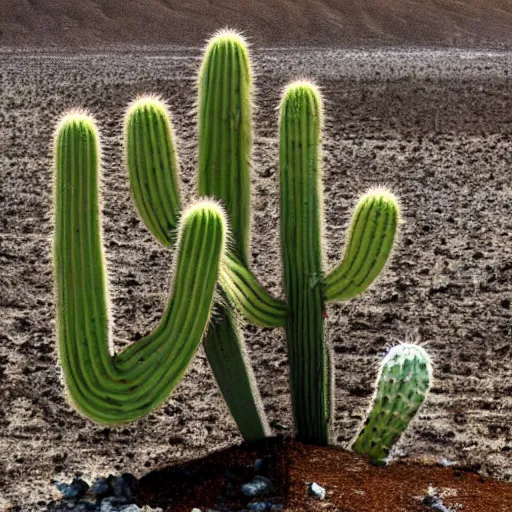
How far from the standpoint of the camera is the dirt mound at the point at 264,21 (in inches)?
623

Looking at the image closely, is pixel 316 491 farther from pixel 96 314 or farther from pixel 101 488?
pixel 96 314

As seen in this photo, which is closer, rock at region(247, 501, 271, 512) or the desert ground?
rock at region(247, 501, 271, 512)

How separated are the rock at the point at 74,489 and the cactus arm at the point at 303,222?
1046mm

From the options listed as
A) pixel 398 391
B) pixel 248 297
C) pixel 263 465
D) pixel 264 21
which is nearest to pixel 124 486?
pixel 263 465

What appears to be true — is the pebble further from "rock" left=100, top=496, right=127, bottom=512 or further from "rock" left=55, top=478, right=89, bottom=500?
"rock" left=55, top=478, right=89, bottom=500

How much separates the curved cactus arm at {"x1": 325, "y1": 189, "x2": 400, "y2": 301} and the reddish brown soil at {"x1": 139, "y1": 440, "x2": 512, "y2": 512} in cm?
73

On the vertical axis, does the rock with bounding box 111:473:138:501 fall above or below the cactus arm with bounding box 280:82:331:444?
below

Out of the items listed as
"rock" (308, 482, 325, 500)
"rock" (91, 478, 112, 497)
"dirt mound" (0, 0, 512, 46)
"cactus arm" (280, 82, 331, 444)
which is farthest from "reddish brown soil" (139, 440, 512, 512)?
"dirt mound" (0, 0, 512, 46)

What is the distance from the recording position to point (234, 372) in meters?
4.42

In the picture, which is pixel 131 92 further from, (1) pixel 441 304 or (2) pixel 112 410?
(2) pixel 112 410

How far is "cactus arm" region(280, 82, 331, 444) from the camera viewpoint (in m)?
4.44

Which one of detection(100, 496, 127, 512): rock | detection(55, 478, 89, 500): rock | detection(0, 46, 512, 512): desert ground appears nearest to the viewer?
detection(100, 496, 127, 512): rock

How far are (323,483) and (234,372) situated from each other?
62cm

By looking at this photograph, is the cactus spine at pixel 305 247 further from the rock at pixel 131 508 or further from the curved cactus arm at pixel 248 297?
the rock at pixel 131 508
